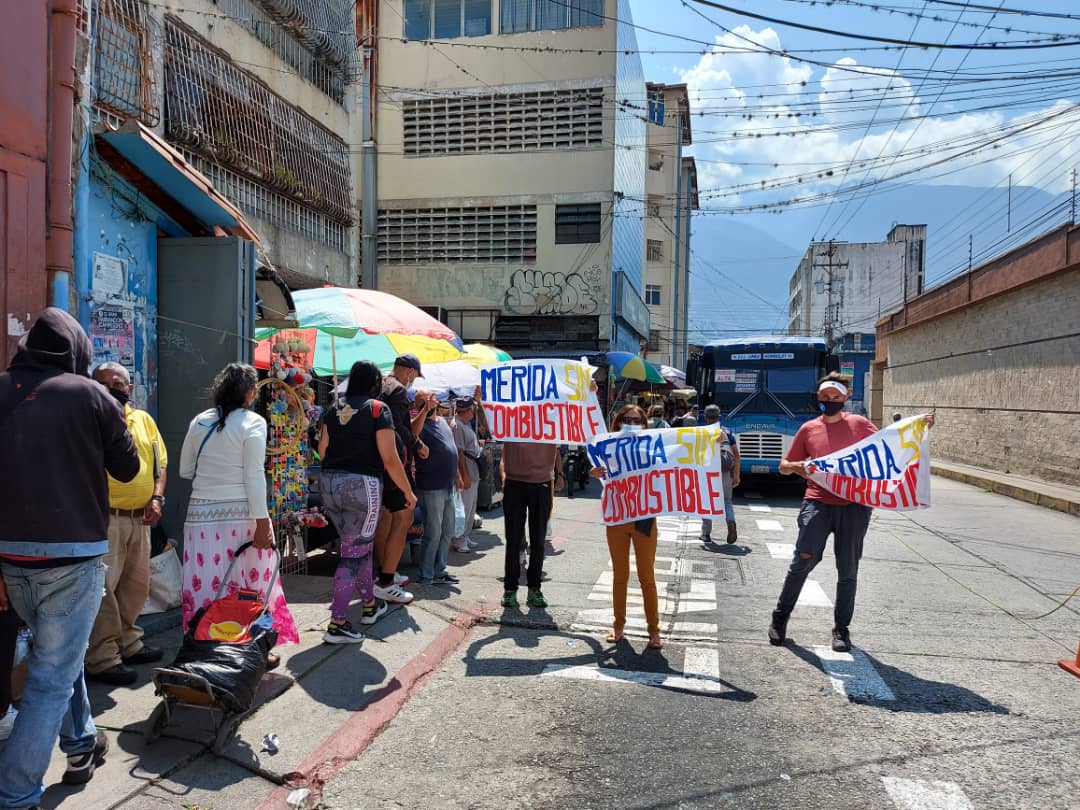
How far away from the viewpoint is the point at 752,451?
583 inches

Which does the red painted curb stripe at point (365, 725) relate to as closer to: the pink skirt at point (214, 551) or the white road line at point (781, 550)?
the pink skirt at point (214, 551)

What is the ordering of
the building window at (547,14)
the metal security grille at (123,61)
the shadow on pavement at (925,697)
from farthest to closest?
the building window at (547,14) → the metal security grille at (123,61) → the shadow on pavement at (925,697)

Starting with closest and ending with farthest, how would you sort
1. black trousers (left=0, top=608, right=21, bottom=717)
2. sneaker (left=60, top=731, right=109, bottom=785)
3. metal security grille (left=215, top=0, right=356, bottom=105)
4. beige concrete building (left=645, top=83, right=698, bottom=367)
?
black trousers (left=0, top=608, right=21, bottom=717)
sneaker (left=60, top=731, right=109, bottom=785)
metal security grille (left=215, top=0, right=356, bottom=105)
beige concrete building (left=645, top=83, right=698, bottom=367)

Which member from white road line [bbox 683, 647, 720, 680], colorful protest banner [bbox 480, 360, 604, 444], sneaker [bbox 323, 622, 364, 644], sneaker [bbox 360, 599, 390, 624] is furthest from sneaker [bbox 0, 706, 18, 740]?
white road line [bbox 683, 647, 720, 680]

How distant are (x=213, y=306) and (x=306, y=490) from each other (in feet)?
6.13

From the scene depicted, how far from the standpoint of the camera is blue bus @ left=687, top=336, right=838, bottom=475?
14.7 metres

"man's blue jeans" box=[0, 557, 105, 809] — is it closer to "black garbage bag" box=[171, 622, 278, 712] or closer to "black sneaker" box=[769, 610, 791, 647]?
"black garbage bag" box=[171, 622, 278, 712]

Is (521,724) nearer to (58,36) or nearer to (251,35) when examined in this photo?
(58,36)

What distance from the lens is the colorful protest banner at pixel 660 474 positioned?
5.51m

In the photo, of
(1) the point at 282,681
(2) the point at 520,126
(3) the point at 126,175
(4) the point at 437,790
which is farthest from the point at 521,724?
(2) the point at 520,126

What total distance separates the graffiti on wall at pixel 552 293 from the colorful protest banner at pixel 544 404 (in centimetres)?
1667

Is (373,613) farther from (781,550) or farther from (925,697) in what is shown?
(781,550)

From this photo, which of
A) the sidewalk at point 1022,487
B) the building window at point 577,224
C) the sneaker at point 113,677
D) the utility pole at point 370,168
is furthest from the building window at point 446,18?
the sneaker at point 113,677

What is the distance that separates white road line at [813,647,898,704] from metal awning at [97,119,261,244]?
19.4ft
